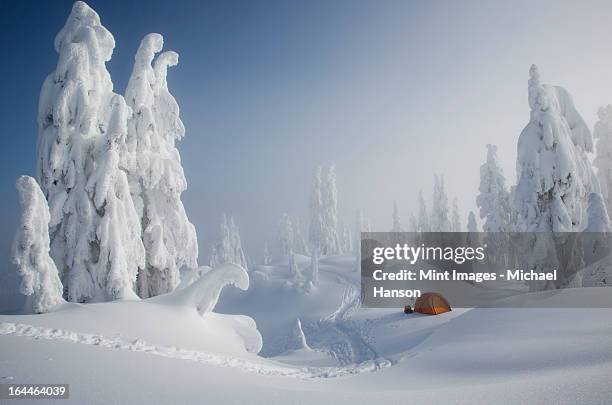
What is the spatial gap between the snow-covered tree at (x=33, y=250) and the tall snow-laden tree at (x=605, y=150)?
40.9 meters

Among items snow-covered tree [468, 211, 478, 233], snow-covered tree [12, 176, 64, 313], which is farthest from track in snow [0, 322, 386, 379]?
snow-covered tree [468, 211, 478, 233]

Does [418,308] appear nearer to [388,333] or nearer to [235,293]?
[388,333]

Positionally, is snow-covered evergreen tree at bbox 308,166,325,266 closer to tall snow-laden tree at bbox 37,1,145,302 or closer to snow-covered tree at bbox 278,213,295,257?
snow-covered tree at bbox 278,213,295,257

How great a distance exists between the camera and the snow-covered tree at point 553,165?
19.5 meters

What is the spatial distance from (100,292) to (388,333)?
15.3 meters

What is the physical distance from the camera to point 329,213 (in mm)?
66312

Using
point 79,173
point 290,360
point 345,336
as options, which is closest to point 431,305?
point 345,336

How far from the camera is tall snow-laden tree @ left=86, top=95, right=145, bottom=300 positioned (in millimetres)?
12836

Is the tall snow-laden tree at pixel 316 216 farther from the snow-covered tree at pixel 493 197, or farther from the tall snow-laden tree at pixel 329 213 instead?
the snow-covered tree at pixel 493 197

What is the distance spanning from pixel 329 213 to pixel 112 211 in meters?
54.5

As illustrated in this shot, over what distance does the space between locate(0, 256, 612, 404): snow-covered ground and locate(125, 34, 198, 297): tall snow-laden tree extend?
193 inches

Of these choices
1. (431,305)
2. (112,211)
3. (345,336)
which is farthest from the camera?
(431,305)

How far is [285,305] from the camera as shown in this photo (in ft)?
112

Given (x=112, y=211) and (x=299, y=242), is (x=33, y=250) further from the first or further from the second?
(x=299, y=242)
